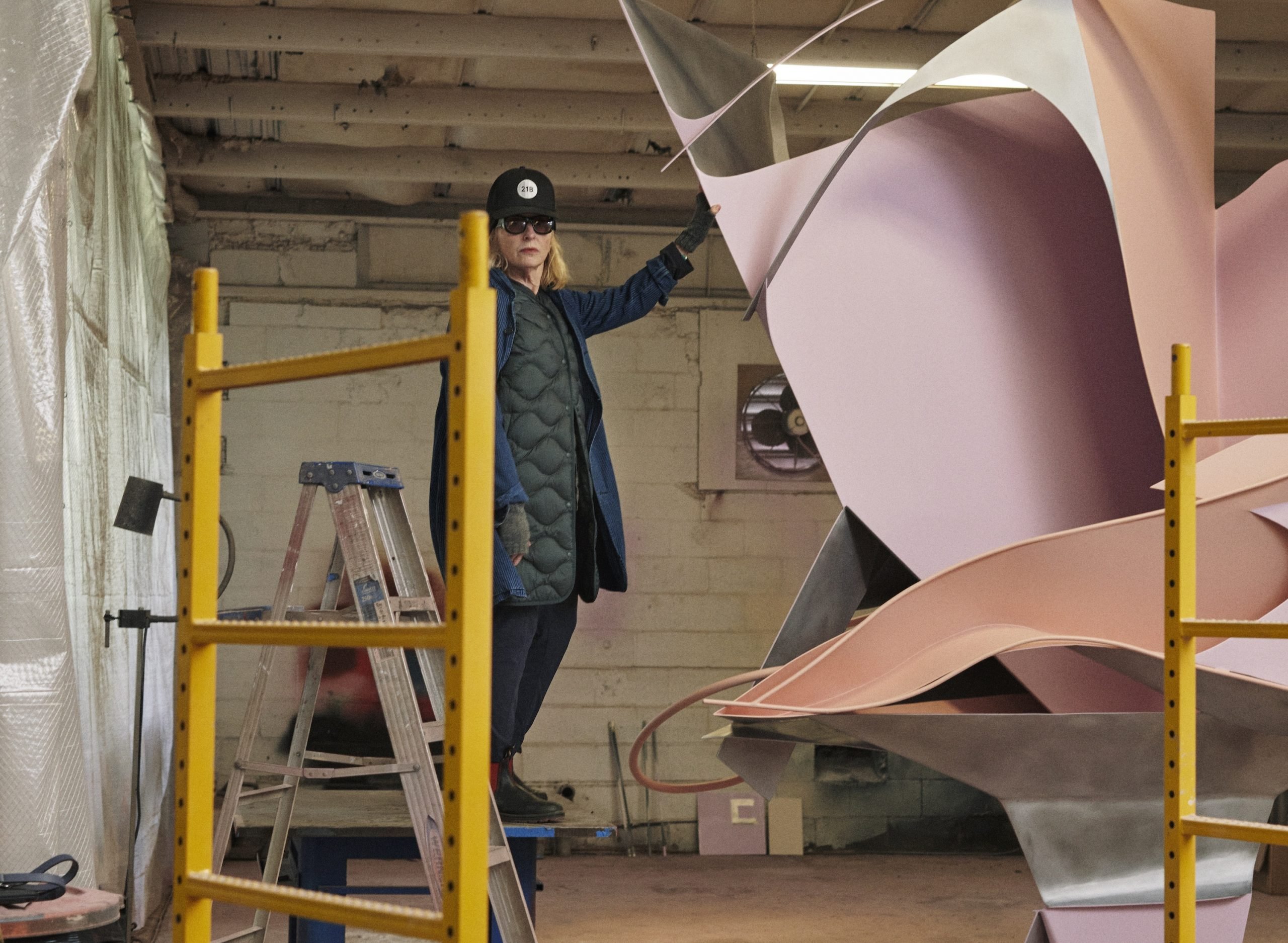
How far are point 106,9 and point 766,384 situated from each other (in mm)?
3604

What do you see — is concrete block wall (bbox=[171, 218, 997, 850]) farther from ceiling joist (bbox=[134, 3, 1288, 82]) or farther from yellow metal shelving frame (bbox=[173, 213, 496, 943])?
yellow metal shelving frame (bbox=[173, 213, 496, 943])

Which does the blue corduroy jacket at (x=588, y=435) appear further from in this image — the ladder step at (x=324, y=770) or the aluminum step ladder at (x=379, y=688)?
the ladder step at (x=324, y=770)

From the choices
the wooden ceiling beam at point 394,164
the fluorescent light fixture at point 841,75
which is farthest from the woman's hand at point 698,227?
the wooden ceiling beam at point 394,164

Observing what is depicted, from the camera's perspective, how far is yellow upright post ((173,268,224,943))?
4.85 feet

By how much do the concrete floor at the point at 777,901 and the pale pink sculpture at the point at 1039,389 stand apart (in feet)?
7.85

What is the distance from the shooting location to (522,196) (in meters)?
2.65

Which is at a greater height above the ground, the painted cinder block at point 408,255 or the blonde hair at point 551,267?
the painted cinder block at point 408,255

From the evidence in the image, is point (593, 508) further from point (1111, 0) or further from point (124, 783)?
point (124, 783)

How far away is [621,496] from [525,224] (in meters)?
3.79

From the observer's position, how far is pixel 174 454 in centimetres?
639

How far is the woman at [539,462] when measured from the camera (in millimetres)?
2611

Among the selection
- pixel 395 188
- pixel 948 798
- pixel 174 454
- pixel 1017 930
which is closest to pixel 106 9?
pixel 395 188

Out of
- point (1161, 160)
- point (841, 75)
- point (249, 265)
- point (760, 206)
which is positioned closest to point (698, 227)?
point (760, 206)

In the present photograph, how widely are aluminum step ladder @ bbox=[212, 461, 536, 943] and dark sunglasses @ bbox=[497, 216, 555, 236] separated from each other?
0.56m
